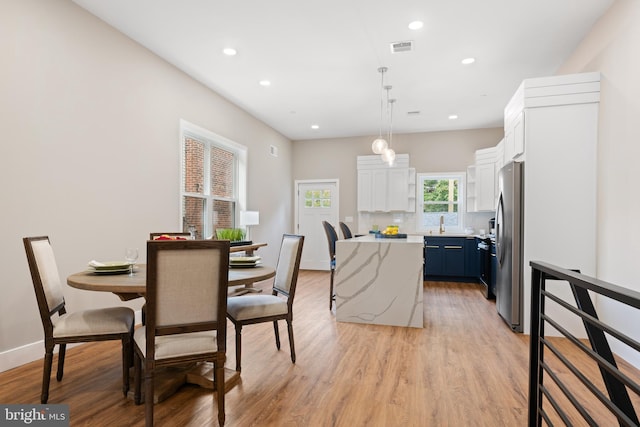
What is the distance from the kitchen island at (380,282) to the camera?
380cm

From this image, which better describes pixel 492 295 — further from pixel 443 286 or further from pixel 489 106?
pixel 489 106

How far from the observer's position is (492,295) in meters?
5.25

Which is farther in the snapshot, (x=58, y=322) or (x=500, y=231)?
(x=500, y=231)

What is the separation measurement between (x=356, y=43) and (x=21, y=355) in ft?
13.2

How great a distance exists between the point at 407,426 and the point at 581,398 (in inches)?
48.9

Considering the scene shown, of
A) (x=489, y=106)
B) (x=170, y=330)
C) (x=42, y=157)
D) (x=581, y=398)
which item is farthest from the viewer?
(x=489, y=106)

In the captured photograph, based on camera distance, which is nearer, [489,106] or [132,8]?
[132,8]

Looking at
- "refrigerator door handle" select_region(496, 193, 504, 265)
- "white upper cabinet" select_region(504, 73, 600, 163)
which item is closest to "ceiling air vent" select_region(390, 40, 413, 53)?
"white upper cabinet" select_region(504, 73, 600, 163)

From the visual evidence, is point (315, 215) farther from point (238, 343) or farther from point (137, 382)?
point (137, 382)

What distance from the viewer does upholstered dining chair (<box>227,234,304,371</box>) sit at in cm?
256

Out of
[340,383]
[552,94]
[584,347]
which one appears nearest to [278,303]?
[340,383]

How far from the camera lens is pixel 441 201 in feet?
24.0

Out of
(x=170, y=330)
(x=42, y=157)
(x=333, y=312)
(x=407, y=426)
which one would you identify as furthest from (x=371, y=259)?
(x=42, y=157)

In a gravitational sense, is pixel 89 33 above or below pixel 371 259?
above
